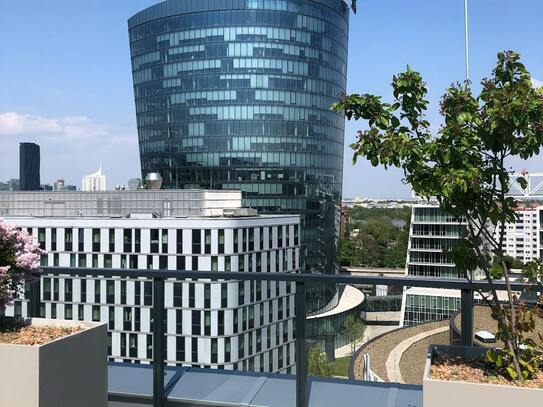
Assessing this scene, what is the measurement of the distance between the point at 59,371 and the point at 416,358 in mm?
1990

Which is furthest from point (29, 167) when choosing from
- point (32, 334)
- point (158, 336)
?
point (32, 334)

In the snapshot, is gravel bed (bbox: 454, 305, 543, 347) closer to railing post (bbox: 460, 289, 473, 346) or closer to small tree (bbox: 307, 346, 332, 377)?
railing post (bbox: 460, 289, 473, 346)

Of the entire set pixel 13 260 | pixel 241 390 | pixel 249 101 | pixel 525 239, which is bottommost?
pixel 525 239

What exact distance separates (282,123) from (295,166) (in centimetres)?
539

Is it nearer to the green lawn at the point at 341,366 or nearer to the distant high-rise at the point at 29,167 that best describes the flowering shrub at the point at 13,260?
the green lawn at the point at 341,366

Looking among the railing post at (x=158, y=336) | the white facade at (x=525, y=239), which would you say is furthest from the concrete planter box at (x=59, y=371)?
the white facade at (x=525, y=239)

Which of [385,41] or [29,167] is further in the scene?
[29,167]

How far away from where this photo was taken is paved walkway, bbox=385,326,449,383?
309cm

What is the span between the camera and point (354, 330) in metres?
3.18

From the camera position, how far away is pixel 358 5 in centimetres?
6700

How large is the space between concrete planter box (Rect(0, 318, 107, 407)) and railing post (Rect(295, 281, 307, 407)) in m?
1.06

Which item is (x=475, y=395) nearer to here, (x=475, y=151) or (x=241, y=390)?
(x=475, y=151)

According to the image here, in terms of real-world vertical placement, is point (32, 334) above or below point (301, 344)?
above

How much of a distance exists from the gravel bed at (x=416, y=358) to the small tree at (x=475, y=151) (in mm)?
465
